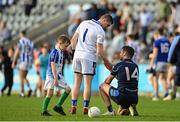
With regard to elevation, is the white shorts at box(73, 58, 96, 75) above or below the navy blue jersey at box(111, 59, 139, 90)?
above

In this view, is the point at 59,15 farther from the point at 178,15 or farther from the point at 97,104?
the point at 97,104

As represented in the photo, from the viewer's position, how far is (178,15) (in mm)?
35969

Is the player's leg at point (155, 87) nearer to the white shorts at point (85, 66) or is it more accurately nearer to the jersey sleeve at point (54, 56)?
the white shorts at point (85, 66)

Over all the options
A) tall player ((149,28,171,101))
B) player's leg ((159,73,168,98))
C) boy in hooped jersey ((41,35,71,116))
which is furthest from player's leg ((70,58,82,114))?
player's leg ((159,73,168,98))

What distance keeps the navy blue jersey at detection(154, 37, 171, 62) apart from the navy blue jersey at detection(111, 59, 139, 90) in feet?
30.6

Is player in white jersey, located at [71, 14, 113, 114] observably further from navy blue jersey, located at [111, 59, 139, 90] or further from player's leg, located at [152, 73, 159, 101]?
player's leg, located at [152, 73, 159, 101]

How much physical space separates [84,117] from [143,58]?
16154 mm

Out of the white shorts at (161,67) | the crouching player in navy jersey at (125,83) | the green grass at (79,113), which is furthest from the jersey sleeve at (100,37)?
the white shorts at (161,67)

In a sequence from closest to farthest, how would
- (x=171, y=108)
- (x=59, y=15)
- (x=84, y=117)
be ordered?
(x=84, y=117) < (x=171, y=108) < (x=59, y=15)

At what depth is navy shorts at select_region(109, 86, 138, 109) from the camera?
18.3m

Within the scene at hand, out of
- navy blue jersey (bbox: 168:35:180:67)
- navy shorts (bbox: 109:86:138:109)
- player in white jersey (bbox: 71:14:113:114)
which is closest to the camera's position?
navy shorts (bbox: 109:86:138:109)

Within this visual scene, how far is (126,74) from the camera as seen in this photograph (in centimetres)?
1842

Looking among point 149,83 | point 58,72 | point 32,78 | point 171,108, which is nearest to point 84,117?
point 58,72

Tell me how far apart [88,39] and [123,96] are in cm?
171
